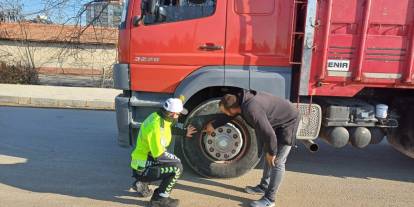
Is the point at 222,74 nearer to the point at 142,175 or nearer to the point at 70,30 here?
the point at 142,175

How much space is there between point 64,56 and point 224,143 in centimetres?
1740

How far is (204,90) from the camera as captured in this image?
554cm

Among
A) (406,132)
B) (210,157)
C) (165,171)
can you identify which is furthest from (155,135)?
(406,132)

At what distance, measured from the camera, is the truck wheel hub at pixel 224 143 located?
536 cm

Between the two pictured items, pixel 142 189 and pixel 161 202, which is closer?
pixel 161 202

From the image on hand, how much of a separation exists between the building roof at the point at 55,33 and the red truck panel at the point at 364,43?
15.6 metres

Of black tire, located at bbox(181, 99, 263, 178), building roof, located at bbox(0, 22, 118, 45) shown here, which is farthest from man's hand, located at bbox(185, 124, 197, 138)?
building roof, located at bbox(0, 22, 118, 45)

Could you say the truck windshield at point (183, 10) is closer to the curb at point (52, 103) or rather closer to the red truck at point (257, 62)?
the red truck at point (257, 62)

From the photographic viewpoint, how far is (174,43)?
5.36 m

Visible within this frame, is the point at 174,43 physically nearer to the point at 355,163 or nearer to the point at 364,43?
the point at 364,43

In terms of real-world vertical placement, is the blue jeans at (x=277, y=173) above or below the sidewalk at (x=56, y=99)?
above

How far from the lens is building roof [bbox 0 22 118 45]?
1970cm

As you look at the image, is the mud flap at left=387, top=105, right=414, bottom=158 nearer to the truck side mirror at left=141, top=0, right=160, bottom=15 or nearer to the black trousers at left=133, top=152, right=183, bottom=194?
the black trousers at left=133, top=152, right=183, bottom=194

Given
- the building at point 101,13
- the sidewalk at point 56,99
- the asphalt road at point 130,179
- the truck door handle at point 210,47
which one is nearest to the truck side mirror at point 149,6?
the truck door handle at point 210,47
